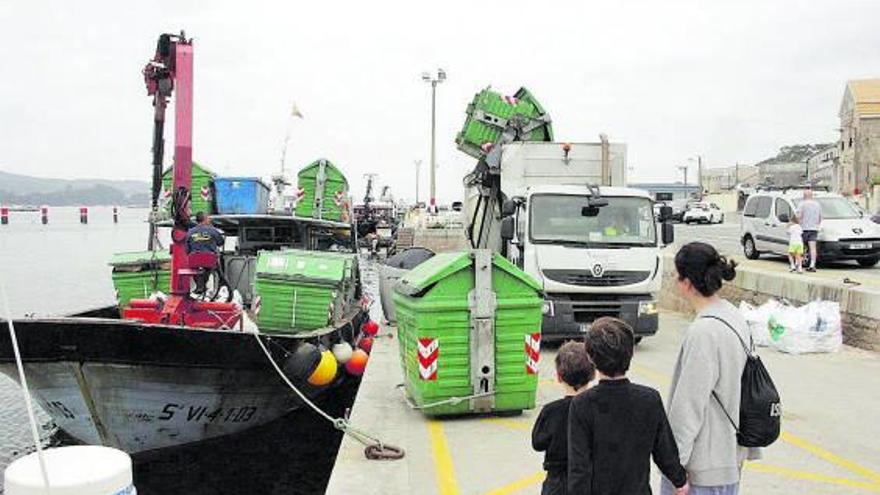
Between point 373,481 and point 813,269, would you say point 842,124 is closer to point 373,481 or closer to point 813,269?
point 813,269

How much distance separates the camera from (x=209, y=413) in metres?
9.34

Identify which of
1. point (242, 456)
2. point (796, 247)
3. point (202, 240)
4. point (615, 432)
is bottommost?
point (242, 456)

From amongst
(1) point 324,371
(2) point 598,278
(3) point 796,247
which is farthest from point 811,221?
(1) point 324,371

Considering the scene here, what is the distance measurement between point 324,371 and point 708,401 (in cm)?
635

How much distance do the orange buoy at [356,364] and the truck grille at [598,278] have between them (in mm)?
2879

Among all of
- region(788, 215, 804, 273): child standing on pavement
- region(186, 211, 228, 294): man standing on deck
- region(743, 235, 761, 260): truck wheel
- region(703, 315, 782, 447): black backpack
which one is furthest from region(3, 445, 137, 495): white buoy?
region(743, 235, 761, 260): truck wheel

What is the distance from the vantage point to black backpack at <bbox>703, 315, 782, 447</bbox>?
349cm

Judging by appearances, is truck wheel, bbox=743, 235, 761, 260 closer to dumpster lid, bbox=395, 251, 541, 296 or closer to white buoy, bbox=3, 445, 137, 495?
dumpster lid, bbox=395, 251, 541, 296

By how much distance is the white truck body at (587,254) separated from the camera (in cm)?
1138

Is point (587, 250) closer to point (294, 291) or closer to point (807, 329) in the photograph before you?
point (807, 329)

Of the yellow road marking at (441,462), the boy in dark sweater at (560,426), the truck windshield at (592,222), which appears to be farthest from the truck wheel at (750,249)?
the boy in dark sweater at (560,426)

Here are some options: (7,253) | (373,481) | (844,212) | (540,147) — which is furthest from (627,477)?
(7,253)

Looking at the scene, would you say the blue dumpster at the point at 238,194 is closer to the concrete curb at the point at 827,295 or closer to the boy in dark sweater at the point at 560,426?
the concrete curb at the point at 827,295

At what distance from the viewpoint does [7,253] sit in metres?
58.9
